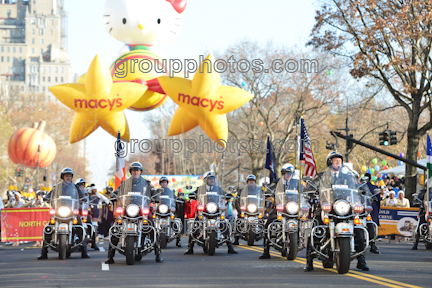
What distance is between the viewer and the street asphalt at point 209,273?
10086mm

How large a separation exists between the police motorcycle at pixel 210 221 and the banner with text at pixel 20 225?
781cm

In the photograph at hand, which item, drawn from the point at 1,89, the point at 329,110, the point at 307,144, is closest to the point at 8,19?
the point at 1,89

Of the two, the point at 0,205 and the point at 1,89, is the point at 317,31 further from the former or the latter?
the point at 1,89

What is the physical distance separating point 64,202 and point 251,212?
6023mm

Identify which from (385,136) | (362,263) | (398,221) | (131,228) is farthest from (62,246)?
(385,136)

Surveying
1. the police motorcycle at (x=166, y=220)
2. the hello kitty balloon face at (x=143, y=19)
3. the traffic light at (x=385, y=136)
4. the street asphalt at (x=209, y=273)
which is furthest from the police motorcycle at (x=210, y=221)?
the traffic light at (x=385, y=136)

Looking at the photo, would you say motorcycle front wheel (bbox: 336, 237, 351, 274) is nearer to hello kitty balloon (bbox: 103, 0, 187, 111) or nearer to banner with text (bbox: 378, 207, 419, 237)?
banner with text (bbox: 378, 207, 419, 237)

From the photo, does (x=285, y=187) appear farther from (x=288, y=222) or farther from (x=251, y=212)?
(x=251, y=212)

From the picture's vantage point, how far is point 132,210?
13.0 m

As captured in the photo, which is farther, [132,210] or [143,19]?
[143,19]

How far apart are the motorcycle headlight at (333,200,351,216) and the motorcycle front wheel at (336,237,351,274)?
440 mm

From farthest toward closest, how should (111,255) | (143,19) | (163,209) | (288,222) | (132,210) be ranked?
(143,19)
(163,209)
(288,222)
(111,255)
(132,210)

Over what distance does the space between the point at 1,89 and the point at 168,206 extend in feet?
232

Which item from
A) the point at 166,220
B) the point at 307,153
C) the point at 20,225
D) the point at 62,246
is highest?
the point at 307,153
